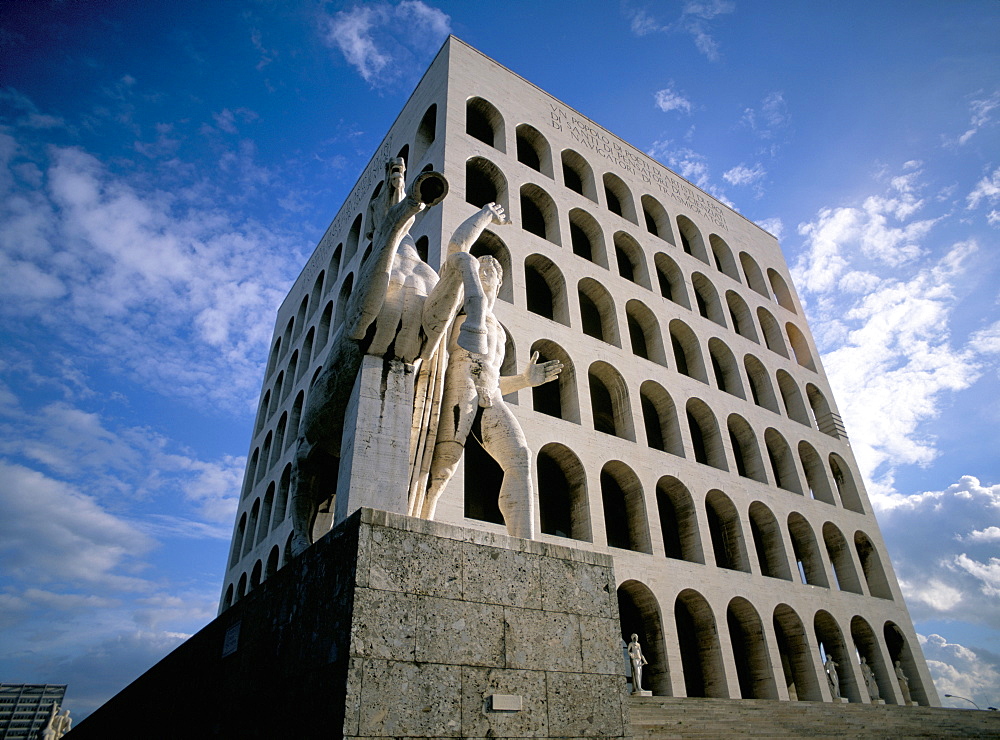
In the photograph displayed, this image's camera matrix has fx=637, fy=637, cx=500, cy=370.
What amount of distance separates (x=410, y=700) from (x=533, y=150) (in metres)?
26.3

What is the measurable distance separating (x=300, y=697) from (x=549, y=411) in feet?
61.2

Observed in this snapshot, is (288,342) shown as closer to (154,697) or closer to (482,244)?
(482,244)

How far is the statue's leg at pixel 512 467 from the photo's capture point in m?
5.71

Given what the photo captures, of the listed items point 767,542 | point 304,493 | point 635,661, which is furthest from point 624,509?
point 304,493

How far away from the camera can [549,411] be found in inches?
888

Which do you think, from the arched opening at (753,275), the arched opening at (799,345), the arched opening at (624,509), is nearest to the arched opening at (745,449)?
the arched opening at (624,509)

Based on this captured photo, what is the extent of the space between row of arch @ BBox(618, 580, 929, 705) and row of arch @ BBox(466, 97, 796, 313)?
46.1ft

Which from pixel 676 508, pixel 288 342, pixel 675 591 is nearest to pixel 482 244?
pixel 676 508

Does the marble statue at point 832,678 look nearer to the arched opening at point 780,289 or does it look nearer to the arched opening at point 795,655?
the arched opening at point 795,655

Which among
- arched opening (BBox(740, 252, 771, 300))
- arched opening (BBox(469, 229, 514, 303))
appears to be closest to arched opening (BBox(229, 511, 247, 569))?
arched opening (BBox(469, 229, 514, 303))

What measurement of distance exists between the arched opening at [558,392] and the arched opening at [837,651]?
1246 cm

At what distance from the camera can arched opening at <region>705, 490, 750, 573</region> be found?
74.2 ft

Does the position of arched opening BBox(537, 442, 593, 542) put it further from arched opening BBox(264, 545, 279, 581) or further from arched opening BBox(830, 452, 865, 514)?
arched opening BBox(830, 452, 865, 514)

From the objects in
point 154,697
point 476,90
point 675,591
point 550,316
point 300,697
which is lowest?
point 300,697
